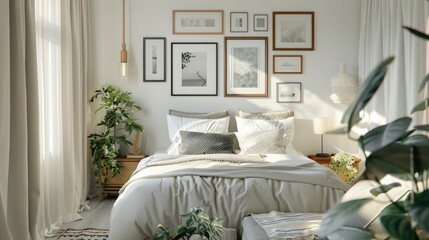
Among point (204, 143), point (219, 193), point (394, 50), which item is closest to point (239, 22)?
point (204, 143)

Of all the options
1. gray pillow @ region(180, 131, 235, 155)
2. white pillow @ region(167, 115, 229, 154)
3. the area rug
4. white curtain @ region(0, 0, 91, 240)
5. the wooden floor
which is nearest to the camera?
white curtain @ region(0, 0, 91, 240)

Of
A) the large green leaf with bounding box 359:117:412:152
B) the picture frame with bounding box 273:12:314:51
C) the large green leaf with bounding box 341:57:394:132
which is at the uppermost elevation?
the picture frame with bounding box 273:12:314:51

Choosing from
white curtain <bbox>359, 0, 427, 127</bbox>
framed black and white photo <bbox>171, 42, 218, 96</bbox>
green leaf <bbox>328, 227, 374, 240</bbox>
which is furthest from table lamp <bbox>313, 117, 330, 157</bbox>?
green leaf <bbox>328, 227, 374, 240</bbox>

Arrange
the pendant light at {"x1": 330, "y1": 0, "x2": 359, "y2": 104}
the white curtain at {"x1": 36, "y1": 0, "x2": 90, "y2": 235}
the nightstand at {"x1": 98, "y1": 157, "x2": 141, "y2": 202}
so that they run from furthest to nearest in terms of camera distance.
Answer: the pendant light at {"x1": 330, "y1": 0, "x2": 359, "y2": 104} → the nightstand at {"x1": 98, "y1": 157, "x2": 141, "y2": 202} → the white curtain at {"x1": 36, "y1": 0, "x2": 90, "y2": 235}

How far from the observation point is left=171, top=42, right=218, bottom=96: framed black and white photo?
19.5 feet

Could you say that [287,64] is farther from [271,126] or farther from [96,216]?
[96,216]

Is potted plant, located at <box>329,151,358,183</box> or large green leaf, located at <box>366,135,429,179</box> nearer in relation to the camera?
large green leaf, located at <box>366,135,429,179</box>

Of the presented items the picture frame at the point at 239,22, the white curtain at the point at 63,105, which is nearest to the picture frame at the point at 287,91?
the picture frame at the point at 239,22

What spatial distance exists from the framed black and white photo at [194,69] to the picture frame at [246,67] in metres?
0.16

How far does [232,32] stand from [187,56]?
62cm

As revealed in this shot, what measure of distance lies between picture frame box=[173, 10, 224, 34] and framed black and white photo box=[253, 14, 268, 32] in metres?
0.40

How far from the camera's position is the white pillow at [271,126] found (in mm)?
5449

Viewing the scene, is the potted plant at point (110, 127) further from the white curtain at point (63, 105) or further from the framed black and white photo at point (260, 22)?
the framed black and white photo at point (260, 22)

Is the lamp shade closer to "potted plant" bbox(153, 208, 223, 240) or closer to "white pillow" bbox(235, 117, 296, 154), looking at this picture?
"white pillow" bbox(235, 117, 296, 154)
